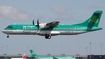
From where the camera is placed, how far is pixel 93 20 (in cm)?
11888

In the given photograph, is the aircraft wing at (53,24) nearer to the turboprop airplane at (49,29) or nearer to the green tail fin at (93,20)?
the turboprop airplane at (49,29)

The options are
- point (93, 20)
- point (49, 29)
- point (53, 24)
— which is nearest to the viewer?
point (53, 24)

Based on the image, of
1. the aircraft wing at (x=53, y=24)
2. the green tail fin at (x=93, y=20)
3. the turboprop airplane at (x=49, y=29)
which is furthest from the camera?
the green tail fin at (x=93, y=20)

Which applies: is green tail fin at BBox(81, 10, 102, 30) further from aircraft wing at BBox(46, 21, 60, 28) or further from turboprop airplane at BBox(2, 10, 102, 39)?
aircraft wing at BBox(46, 21, 60, 28)

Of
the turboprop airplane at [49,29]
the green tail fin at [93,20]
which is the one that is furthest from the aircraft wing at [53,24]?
the green tail fin at [93,20]

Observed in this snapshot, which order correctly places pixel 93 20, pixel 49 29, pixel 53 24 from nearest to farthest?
pixel 53 24
pixel 49 29
pixel 93 20

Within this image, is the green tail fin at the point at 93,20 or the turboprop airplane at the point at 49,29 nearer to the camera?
the turboprop airplane at the point at 49,29

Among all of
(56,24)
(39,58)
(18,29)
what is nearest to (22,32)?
(18,29)

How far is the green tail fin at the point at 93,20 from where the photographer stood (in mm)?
115750

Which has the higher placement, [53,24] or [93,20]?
[93,20]

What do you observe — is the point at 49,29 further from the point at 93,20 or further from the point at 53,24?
the point at 93,20

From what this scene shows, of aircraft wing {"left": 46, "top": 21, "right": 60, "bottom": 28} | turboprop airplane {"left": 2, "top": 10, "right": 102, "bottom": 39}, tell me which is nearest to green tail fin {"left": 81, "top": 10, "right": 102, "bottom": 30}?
turboprop airplane {"left": 2, "top": 10, "right": 102, "bottom": 39}

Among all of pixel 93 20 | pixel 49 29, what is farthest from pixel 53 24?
pixel 93 20

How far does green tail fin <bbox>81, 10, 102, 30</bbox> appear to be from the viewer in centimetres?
11575
